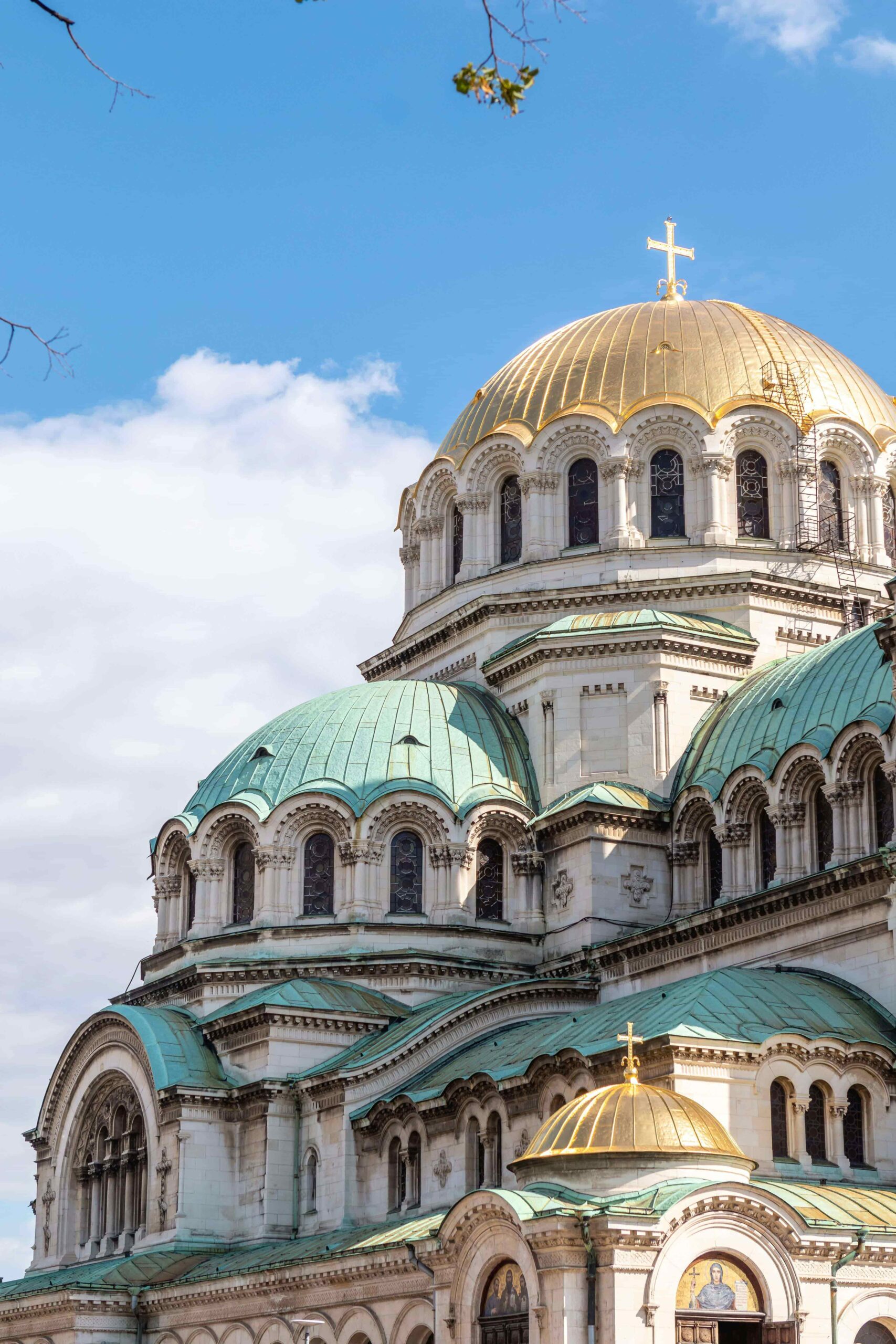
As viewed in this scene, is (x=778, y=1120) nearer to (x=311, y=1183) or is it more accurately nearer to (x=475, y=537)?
(x=311, y=1183)

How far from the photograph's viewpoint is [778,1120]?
30875 mm

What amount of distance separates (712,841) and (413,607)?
11342 millimetres

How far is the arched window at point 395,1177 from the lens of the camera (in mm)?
36000

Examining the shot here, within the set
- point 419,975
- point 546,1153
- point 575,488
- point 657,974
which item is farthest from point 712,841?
point 546,1153

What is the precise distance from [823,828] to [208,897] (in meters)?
12.8

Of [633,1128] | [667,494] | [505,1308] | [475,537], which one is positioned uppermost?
[667,494]

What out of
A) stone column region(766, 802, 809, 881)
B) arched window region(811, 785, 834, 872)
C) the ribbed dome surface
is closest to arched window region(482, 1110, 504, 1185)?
the ribbed dome surface

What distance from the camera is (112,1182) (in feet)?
135

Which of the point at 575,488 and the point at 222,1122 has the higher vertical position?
the point at 575,488

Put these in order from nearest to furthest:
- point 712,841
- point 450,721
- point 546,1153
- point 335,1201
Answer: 1. point 546,1153
2. point 335,1201
3. point 712,841
4. point 450,721

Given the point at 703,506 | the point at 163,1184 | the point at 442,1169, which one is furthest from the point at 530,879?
the point at 163,1184

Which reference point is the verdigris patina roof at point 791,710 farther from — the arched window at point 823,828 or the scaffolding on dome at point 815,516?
the scaffolding on dome at point 815,516

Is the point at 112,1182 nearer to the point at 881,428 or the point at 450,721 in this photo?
the point at 450,721

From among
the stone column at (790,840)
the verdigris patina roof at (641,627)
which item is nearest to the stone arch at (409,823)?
the verdigris patina roof at (641,627)
